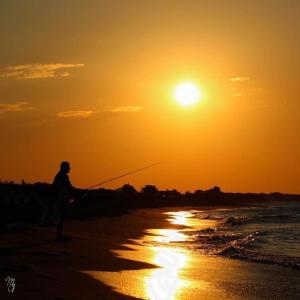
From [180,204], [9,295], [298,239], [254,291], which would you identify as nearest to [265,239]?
[298,239]

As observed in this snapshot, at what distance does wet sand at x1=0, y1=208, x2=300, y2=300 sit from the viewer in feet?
28.3

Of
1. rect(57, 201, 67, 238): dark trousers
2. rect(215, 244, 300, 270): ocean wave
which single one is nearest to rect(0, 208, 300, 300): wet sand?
rect(57, 201, 67, 238): dark trousers

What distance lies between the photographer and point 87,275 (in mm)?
10016

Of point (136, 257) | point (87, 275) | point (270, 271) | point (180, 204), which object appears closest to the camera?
point (87, 275)

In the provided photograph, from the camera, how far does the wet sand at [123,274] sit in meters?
8.62

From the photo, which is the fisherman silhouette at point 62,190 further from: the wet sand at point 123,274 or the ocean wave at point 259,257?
the ocean wave at point 259,257

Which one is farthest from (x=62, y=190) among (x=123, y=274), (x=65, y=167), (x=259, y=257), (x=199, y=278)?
(x=259, y=257)

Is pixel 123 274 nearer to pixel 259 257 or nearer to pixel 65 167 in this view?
pixel 65 167

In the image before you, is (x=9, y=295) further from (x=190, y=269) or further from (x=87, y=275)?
(x=190, y=269)

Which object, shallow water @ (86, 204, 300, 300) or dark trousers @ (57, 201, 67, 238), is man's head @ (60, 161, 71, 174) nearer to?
dark trousers @ (57, 201, 67, 238)

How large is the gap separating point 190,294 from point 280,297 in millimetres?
1613

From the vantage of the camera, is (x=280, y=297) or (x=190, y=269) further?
(x=190, y=269)

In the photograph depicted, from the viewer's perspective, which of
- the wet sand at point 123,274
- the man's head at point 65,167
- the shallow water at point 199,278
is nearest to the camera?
the wet sand at point 123,274

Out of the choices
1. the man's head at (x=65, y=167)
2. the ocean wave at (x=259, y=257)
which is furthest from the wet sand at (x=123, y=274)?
the man's head at (x=65, y=167)
